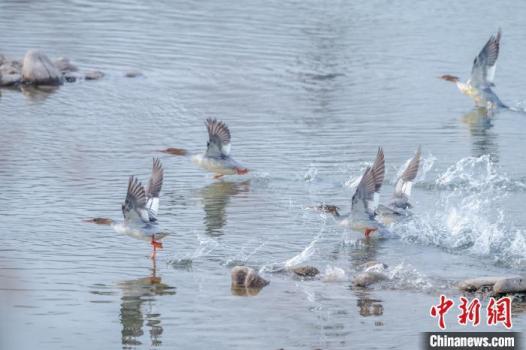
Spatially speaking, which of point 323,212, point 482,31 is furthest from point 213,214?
point 482,31

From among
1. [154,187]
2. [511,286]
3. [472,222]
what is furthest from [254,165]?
[511,286]

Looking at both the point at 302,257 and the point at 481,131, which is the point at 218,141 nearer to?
the point at 302,257

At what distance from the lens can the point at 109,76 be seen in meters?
22.2

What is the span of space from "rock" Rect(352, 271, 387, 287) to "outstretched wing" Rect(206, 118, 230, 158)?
4.45m

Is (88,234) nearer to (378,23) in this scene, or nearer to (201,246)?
(201,246)

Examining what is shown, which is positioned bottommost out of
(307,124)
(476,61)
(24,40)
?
(307,124)

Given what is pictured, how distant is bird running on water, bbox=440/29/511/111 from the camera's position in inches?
821

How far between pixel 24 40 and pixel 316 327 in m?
15.4

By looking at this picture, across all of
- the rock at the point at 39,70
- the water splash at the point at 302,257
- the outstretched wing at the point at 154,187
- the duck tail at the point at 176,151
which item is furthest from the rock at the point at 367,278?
the rock at the point at 39,70

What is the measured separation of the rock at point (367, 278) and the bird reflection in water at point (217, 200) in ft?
7.51

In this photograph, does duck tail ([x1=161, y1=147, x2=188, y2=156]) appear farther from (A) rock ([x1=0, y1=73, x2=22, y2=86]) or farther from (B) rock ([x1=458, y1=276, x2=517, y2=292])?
(A) rock ([x1=0, y1=73, x2=22, y2=86])

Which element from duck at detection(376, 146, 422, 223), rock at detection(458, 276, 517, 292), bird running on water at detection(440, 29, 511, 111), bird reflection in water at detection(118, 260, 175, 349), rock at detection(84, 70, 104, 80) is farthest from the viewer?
rock at detection(84, 70, 104, 80)

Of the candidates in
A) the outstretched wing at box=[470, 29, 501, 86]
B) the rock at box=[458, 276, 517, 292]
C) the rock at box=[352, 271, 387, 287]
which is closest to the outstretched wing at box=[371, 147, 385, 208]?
the rock at box=[352, 271, 387, 287]

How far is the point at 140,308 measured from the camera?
1156cm
